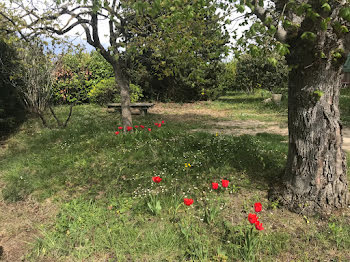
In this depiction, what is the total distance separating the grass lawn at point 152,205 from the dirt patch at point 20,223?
2 cm

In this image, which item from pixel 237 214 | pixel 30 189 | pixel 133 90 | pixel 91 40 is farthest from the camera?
pixel 133 90

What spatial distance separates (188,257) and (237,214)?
942 millimetres

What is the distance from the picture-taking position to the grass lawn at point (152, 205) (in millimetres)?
2797

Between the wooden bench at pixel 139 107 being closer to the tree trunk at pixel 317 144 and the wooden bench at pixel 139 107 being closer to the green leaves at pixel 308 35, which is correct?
the tree trunk at pixel 317 144

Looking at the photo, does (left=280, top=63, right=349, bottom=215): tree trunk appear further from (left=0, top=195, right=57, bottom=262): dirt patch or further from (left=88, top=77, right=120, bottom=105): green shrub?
(left=88, top=77, right=120, bottom=105): green shrub

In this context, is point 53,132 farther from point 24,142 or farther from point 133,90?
point 133,90

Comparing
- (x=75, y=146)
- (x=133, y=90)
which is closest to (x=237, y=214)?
(x=75, y=146)

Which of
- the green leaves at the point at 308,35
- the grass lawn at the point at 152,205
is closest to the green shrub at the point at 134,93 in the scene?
the grass lawn at the point at 152,205

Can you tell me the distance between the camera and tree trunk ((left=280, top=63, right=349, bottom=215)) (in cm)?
320

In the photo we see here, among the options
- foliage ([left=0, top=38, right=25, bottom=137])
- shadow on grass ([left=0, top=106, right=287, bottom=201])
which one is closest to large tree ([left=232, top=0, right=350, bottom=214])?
shadow on grass ([left=0, top=106, right=287, bottom=201])

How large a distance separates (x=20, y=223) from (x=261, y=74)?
56.4 feet

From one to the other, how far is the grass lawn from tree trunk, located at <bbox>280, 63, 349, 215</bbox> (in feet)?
0.71

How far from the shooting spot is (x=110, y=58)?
6449 millimetres

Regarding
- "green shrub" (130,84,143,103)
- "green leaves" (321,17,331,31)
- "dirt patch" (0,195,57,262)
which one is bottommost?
"dirt patch" (0,195,57,262)
